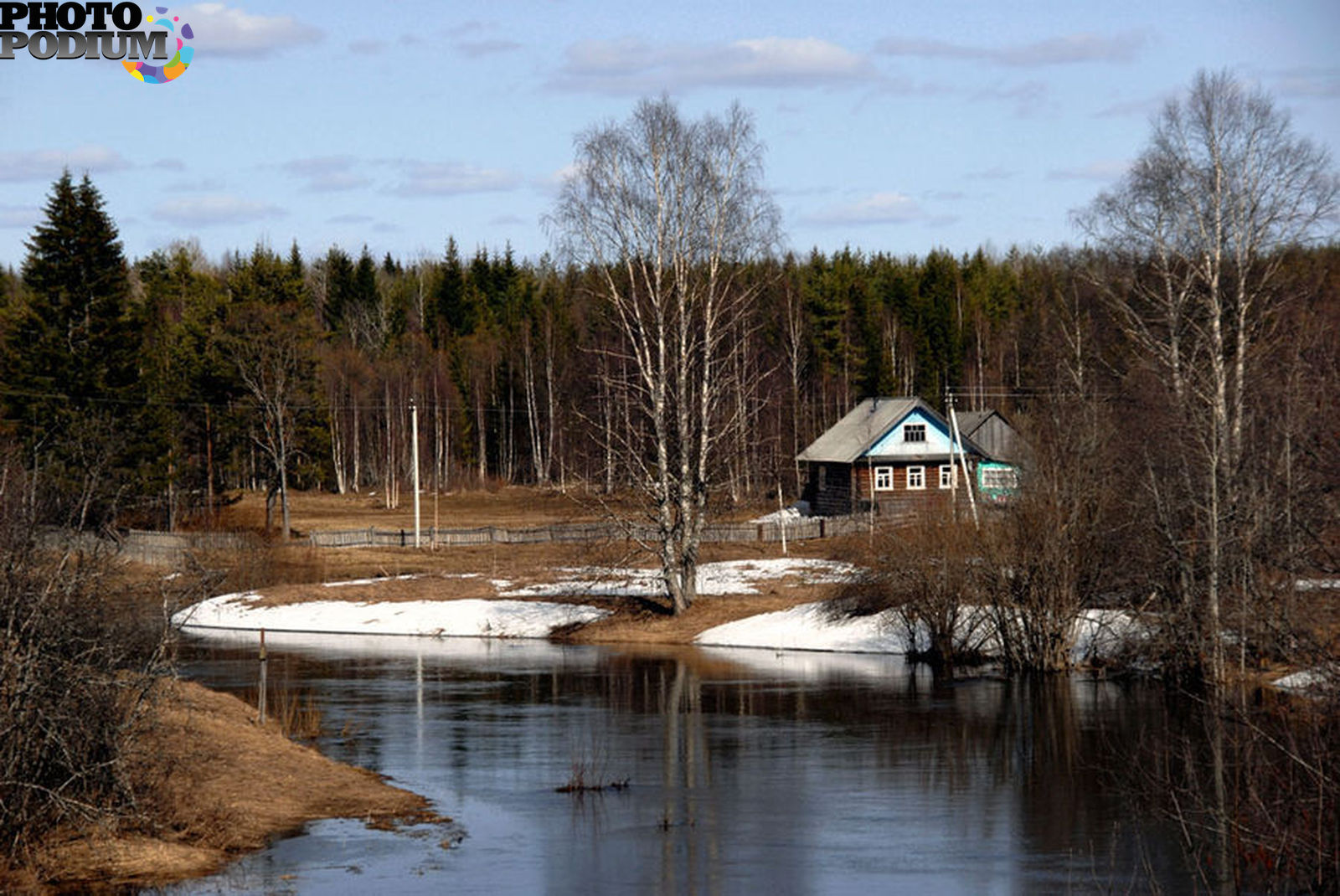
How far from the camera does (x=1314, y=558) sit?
16625 mm

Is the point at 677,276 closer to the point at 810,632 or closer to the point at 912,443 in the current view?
the point at 810,632

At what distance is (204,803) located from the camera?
20.1m

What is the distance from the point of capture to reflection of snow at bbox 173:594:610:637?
47.8 metres

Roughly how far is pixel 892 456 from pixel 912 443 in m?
1.28

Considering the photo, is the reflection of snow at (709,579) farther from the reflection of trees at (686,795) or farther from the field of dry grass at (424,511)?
the field of dry grass at (424,511)

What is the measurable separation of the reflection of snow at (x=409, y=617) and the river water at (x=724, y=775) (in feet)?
21.0

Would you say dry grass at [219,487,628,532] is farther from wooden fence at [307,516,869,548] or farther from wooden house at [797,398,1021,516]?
wooden house at [797,398,1021,516]

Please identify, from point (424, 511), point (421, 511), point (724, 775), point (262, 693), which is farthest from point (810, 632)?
point (424, 511)

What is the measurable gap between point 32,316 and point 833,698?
41615mm

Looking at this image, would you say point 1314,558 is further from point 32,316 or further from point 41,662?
point 32,316

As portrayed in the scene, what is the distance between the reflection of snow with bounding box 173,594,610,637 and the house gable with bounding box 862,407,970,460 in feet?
99.8

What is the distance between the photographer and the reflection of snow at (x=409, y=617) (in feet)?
157

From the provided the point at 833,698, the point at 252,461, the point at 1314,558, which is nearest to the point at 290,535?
the point at 252,461

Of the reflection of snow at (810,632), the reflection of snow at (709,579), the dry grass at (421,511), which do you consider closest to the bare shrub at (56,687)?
the reflection of snow at (810,632)
